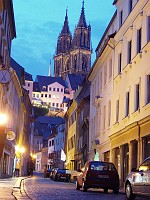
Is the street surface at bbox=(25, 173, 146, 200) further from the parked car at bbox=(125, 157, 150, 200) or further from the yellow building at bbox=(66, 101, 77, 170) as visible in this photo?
the yellow building at bbox=(66, 101, 77, 170)

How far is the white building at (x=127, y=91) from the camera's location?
78.3 feet

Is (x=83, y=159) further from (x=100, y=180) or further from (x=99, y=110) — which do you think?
(x=100, y=180)

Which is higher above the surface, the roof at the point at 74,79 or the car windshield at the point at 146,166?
the roof at the point at 74,79

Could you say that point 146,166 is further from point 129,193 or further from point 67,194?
point 67,194

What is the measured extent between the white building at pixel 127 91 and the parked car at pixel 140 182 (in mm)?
6174

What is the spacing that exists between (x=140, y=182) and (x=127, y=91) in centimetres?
1351

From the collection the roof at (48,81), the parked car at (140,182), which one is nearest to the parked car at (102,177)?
the parked car at (140,182)

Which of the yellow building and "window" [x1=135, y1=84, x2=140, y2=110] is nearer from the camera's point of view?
"window" [x1=135, y1=84, x2=140, y2=110]

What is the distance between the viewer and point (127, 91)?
28.0 m

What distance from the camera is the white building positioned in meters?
23.9

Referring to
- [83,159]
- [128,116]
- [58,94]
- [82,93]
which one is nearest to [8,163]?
[83,159]

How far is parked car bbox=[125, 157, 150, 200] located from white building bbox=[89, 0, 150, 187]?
20.3 ft

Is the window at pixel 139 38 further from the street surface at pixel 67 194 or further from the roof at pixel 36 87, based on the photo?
the roof at pixel 36 87

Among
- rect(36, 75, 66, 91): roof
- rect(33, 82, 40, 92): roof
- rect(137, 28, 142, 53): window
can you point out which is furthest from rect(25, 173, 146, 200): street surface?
rect(36, 75, 66, 91): roof
